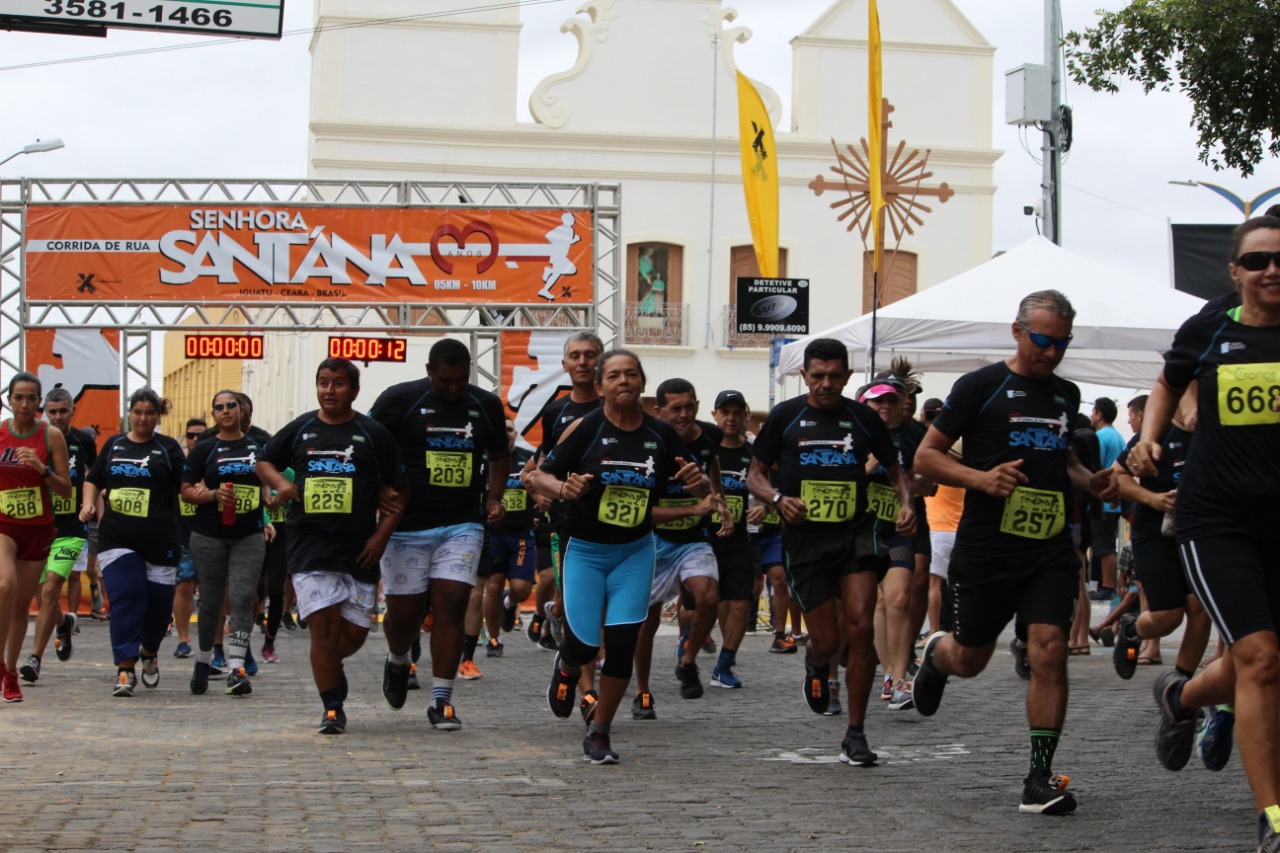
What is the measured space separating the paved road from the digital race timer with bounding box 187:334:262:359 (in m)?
13.8

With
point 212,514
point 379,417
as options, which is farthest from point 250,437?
point 379,417

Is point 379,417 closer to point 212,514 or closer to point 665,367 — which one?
point 212,514

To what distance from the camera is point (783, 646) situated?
1538 cm

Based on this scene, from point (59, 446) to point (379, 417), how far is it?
2720mm

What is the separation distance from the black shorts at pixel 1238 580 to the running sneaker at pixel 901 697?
185 inches

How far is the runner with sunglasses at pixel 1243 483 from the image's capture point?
5.58 meters

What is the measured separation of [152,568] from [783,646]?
569cm

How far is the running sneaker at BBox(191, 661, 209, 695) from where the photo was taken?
11875mm

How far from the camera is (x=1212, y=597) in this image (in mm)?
5758

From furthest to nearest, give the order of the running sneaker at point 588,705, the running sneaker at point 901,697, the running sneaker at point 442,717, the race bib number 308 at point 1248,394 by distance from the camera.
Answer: the running sneaker at point 901,697 → the running sneaker at point 442,717 → the running sneaker at point 588,705 → the race bib number 308 at point 1248,394

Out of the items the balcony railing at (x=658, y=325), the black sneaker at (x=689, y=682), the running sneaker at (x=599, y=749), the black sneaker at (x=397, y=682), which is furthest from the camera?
the balcony railing at (x=658, y=325)

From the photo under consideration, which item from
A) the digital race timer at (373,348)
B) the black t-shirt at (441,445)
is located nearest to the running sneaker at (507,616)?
the black t-shirt at (441,445)

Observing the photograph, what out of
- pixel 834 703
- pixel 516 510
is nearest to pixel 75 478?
pixel 516 510

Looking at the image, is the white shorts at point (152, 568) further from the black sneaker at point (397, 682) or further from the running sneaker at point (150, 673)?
the black sneaker at point (397, 682)
